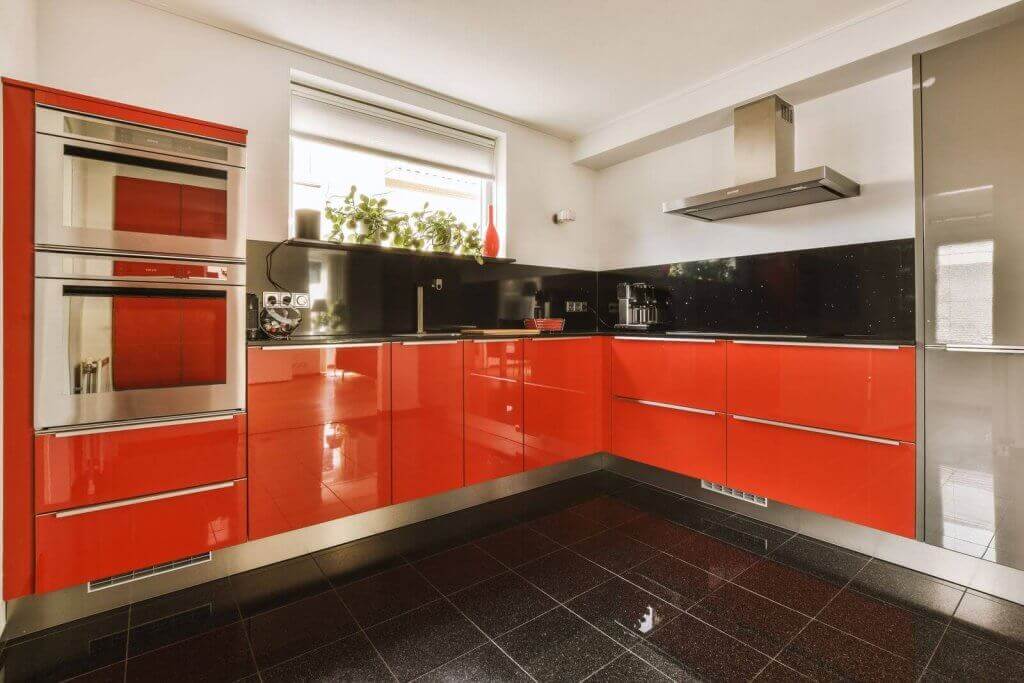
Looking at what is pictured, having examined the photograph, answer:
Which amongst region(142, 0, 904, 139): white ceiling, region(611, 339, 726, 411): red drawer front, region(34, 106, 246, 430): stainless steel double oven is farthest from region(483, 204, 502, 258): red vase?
region(34, 106, 246, 430): stainless steel double oven

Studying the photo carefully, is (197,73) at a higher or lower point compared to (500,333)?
higher

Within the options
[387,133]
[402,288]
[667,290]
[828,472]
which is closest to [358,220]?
[402,288]

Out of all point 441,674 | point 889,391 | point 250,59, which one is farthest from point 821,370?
point 250,59

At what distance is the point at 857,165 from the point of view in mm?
2619

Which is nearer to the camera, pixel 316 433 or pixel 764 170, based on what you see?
pixel 316 433

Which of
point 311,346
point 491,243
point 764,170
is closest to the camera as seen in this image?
point 311,346

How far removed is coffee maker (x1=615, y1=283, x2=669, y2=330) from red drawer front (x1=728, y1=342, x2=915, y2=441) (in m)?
0.95

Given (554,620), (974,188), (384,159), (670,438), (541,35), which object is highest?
(541,35)

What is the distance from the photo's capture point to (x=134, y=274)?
1.82 metres

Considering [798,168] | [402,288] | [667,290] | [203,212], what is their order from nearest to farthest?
1. [203,212]
2. [798,168]
3. [402,288]
4. [667,290]

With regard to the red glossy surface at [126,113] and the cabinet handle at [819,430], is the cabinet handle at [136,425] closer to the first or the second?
the red glossy surface at [126,113]

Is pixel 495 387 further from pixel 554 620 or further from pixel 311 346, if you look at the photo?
pixel 554 620

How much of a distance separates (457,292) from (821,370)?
7.17 ft

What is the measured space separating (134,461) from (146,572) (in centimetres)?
49
